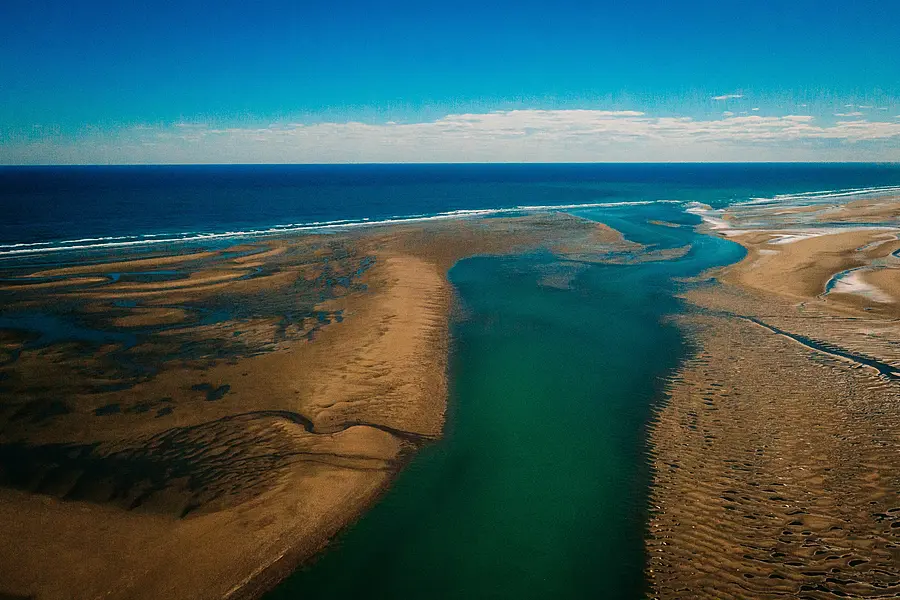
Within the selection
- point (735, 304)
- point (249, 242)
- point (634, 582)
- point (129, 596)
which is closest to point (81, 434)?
point (129, 596)

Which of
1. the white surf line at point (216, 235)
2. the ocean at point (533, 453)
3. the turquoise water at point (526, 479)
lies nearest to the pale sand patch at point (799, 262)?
the ocean at point (533, 453)

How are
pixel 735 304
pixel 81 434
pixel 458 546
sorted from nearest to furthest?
pixel 458 546
pixel 81 434
pixel 735 304

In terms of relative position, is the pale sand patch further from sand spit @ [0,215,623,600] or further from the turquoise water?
sand spit @ [0,215,623,600]

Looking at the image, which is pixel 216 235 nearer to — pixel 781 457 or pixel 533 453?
pixel 533 453

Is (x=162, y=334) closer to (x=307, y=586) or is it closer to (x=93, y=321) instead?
(x=93, y=321)

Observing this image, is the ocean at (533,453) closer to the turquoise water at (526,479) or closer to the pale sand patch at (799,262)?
the turquoise water at (526,479)

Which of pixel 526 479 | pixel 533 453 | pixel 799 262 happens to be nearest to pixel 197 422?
pixel 526 479

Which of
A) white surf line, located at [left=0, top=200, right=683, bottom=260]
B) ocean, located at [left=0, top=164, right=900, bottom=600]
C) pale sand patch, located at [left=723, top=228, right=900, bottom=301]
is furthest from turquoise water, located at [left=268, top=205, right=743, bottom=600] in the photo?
white surf line, located at [left=0, top=200, right=683, bottom=260]
